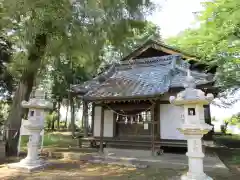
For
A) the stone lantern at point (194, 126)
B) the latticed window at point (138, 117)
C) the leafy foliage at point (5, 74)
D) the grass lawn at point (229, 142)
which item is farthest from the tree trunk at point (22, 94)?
the grass lawn at point (229, 142)

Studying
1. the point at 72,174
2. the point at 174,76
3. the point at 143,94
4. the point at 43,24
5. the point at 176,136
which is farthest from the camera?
the point at 174,76

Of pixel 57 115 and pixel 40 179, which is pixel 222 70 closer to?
pixel 40 179

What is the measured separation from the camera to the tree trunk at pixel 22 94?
9203 millimetres

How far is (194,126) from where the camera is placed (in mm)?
5727

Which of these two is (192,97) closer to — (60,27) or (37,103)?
(60,27)

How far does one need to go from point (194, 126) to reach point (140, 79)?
5076 millimetres

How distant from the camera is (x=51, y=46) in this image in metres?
8.93

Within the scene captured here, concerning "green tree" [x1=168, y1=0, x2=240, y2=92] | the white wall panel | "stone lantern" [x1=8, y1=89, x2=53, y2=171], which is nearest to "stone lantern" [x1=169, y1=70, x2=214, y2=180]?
"green tree" [x1=168, y1=0, x2=240, y2=92]

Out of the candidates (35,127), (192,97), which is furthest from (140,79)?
(35,127)

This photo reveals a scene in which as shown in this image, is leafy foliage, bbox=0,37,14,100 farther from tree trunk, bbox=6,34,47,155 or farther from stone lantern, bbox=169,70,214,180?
stone lantern, bbox=169,70,214,180

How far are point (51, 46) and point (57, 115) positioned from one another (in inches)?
1013

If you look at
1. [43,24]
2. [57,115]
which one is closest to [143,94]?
[43,24]

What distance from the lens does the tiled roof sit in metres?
9.08

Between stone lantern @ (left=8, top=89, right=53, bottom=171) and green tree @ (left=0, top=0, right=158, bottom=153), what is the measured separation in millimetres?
2037
